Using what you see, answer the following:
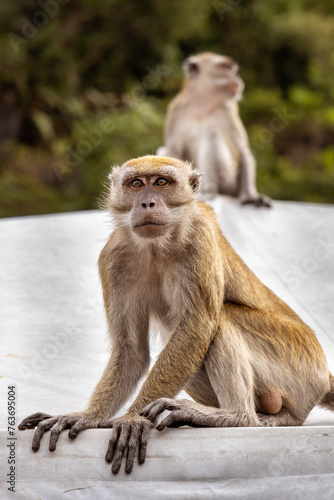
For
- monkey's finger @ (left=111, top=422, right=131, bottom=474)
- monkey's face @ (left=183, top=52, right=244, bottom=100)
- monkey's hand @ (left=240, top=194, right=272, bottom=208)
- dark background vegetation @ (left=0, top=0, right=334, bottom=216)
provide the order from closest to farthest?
1. monkey's finger @ (left=111, top=422, right=131, bottom=474)
2. monkey's hand @ (left=240, top=194, right=272, bottom=208)
3. monkey's face @ (left=183, top=52, right=244, bottom=100)
4. dark background vegetation @ (left=0, top=0, right=334, bottom=216)

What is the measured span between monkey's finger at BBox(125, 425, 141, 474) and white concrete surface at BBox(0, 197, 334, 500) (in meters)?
0.05

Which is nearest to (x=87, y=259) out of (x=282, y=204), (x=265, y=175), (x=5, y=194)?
(x=282, y=204)

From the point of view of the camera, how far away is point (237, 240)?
755cm

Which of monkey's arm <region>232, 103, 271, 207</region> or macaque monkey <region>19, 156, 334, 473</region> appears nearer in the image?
macaque monkey <region>19, 156, 334, 473</region>

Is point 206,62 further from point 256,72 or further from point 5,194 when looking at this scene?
point 256,72

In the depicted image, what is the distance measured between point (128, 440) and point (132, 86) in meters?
19.3

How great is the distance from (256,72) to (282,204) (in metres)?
14.6

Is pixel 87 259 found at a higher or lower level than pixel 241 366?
lower

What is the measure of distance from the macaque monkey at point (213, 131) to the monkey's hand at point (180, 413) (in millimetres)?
6205

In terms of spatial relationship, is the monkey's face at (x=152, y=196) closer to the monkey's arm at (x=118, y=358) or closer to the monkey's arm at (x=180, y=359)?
the monkey's arm at (x=118, y=358)

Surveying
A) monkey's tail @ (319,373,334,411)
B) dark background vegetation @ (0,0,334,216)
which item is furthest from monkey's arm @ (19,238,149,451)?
dark background vegetation @ (0,0,334,216)

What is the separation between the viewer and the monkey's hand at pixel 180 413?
3143 mm

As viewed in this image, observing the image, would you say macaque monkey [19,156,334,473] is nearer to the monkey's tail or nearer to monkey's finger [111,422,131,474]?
the monkey's tail

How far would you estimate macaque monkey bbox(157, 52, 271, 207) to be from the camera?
965 centimetres
